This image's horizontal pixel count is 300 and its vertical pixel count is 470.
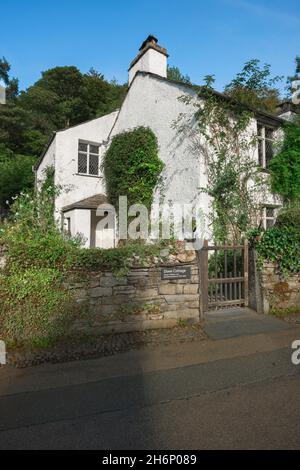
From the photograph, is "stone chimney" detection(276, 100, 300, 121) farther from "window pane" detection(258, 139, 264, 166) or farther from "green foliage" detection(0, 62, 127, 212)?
"green foliage" detection(0, 62, 127, 212)

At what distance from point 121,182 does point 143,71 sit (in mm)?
4745

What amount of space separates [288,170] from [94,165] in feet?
30.6

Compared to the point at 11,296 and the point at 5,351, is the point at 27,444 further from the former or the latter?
the point at 11,296

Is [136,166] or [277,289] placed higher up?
[136,166]

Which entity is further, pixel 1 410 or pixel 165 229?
pixel 165 229

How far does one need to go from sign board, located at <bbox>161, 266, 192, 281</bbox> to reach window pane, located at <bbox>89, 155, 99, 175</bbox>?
10252mm

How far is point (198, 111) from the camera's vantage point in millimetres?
9914

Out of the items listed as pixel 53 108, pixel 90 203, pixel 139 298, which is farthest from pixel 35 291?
pixel 53 108

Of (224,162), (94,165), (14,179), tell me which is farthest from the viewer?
(14,179)

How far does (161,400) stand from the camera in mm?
3326

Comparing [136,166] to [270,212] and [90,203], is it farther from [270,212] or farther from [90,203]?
[270,212]

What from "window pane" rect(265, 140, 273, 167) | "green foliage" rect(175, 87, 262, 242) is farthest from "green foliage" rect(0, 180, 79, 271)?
"window pane" rect(265, 140, 273, 167)

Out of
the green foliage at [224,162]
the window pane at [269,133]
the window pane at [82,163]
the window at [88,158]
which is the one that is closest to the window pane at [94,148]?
the window at [88,158]

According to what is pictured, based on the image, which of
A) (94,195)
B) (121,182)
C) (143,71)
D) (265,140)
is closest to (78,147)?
(94,195)
